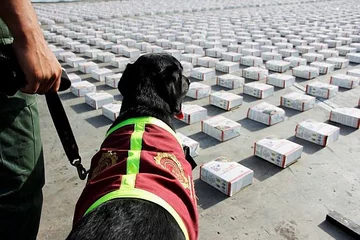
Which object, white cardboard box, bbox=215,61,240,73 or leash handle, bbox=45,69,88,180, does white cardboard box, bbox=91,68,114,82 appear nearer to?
white cardboard box, bbox=215,61,240,73

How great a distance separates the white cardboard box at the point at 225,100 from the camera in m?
5.35

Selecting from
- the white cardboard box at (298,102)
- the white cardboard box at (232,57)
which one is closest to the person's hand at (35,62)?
the white cardboard box at (298,102)

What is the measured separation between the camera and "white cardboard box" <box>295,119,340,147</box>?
13.7 feet

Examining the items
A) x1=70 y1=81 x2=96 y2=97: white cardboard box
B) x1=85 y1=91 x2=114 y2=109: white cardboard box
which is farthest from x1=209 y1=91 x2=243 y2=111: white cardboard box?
x1=70 y1=81 x2=96 y2=97: white cardboard box

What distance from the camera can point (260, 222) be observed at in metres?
2.93

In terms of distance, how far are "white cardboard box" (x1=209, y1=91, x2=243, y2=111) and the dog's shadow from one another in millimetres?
2099

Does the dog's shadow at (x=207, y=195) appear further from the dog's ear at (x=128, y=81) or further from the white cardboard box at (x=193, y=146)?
the dog's ear at (x=128, y=81)

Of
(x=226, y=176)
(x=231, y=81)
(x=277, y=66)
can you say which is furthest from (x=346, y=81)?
(x=226, y=176)

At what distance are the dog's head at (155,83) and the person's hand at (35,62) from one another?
114cm

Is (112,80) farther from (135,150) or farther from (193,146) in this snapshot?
(135,150)

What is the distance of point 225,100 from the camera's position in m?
5.34

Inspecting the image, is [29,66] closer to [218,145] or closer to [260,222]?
[260,222]

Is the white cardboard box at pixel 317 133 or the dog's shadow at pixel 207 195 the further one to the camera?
the white cardboard box at pixel 317 133

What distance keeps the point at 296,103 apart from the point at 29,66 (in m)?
4.59
